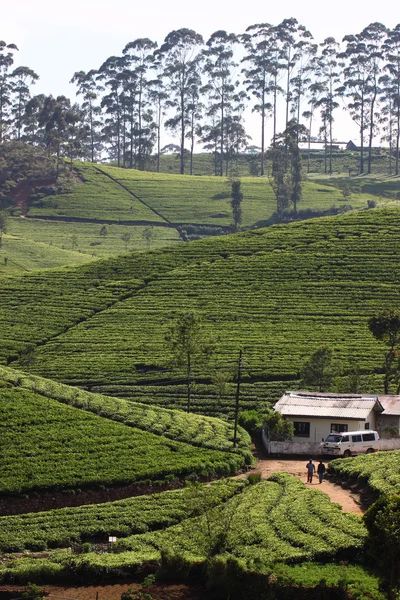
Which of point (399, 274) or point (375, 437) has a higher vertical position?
point (399, 274)

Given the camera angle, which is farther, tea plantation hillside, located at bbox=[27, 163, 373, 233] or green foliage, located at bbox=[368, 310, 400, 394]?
tea plantation hillside, located at bbox=[27, 163, 373, 233]

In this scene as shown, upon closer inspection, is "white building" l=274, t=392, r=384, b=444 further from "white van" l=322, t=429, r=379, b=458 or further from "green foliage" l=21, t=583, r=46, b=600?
"green foliage" l=21, t=583, r=46, b=600

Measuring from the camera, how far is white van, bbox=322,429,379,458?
46156 millimetres

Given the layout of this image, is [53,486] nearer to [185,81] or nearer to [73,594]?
[73,594]

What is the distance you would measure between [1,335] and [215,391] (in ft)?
63.5

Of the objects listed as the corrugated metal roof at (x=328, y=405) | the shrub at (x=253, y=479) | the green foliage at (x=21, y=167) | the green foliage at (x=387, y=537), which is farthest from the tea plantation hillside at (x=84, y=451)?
the green foliage at (x=21, y=167)

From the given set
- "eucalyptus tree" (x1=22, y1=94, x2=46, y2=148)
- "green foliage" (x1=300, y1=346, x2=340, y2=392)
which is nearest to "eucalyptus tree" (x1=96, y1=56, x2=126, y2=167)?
"eucalyptus tree" (x1=22, y1=94, x2=46, y2=148)

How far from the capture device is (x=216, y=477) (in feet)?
144

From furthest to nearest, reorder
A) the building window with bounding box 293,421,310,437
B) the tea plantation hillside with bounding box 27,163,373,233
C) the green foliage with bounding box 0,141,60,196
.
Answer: the green foliage with bounding box 0,141,60,196, the tea plantation hillside with bounding box 27,163,373,233, the building window with bounding box 293,421,310,437

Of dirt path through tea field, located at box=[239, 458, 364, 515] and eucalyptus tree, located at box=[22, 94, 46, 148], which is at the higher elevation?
eucalyptus tree, located at box=[22, 94, 46, 148]

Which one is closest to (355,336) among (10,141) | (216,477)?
(216,477)

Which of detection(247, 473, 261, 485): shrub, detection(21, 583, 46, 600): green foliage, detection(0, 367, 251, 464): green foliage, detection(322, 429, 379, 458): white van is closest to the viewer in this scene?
detection(21, 583, 46, 600): green foliage

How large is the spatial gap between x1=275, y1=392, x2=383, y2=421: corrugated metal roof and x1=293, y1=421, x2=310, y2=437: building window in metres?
0.54

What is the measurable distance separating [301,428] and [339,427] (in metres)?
2.11
